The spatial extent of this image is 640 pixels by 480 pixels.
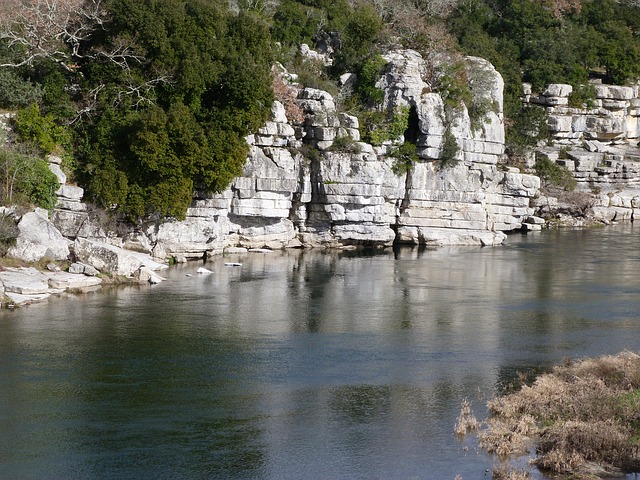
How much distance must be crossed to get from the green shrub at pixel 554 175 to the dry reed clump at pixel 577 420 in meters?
50.5

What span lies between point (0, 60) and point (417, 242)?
29.0m

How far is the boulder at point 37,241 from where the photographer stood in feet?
140

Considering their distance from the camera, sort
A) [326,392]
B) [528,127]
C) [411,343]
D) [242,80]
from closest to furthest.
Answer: [326,392] → [411,343] → [242,80] → [528,127]

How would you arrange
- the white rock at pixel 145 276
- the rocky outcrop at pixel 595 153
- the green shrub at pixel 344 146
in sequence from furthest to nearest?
the rocky outcrop at pixel 595 153 → the green shrub at pixel 344 146 → the white rock at pixel 145 276

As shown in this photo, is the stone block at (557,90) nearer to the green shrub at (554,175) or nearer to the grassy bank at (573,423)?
the green shrub at (554,175)

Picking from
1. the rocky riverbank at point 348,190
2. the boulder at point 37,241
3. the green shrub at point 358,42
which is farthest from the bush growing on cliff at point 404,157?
the boulder at point 37,241

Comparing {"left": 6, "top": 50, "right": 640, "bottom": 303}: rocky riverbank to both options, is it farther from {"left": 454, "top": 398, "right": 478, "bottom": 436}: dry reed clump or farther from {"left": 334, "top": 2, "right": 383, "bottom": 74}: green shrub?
{"left": 454, "top": 398, "right": 478, "bottom": 436}: dry reed clump

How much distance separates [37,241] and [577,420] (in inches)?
1133

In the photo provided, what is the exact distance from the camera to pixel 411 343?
33.9 meters

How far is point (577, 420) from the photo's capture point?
23297 mm

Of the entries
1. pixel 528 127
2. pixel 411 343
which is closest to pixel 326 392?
pixel 411 343

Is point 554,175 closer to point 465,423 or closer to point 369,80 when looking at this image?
point 369,80

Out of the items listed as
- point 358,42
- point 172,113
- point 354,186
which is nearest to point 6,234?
point 172,113

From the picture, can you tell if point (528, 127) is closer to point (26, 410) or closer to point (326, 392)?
point (326, 392)
